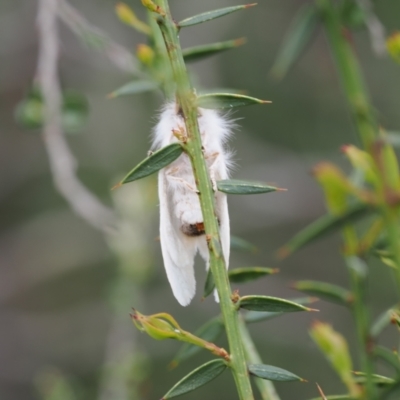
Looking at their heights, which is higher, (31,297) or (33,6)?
(33,6)

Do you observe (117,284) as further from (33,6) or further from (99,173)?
(99,173)

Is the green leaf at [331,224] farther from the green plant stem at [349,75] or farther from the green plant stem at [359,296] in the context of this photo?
the green plant stem at [349,75]

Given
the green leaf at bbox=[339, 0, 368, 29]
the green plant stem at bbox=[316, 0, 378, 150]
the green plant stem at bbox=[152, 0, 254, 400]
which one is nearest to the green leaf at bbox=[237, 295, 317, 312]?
the green plant stem at bbox=[152, 0, 254, 400]

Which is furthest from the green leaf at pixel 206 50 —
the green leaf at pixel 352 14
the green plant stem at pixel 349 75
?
the green leaf at pixel 352 14

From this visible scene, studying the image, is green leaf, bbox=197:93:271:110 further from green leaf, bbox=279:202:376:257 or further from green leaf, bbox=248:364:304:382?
green leaf, bbox=248:364:304:382

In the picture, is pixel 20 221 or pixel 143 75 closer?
pixel 143 75

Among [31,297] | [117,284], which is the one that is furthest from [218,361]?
[31,297]
